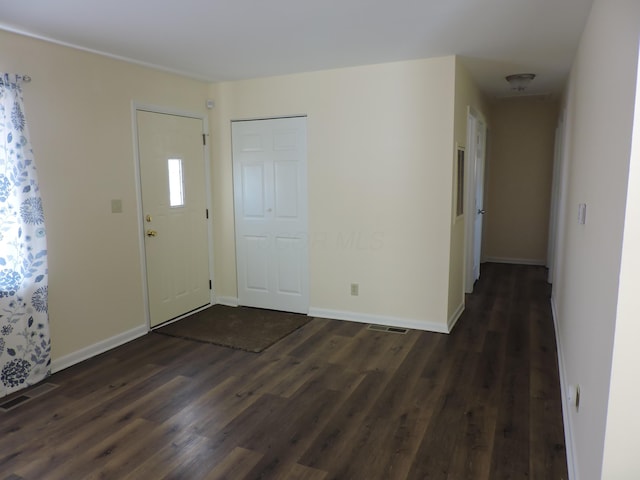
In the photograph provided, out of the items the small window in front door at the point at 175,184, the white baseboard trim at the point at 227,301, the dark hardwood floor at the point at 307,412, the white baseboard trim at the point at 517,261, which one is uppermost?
the small window in front door at the point at 175,184

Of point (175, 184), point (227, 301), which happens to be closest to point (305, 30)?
point (175, 184)

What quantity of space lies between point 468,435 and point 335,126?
2930 mm

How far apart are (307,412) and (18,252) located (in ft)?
7.33

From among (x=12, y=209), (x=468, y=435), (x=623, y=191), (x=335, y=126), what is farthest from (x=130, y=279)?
(x=623, y=191)

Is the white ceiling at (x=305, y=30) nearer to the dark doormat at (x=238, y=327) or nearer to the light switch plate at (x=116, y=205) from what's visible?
the light switch plate at (x=116, y=205)

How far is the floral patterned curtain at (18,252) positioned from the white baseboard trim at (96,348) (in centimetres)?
23

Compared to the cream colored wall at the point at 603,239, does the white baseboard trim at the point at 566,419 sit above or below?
below

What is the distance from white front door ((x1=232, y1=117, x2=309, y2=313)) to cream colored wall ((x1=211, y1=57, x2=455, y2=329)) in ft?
0.40

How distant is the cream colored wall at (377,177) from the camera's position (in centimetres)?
399

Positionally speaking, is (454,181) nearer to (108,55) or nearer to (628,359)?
(628,359)

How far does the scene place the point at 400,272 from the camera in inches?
168

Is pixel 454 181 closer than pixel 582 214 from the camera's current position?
No

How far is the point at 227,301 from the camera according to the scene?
16.9 ft

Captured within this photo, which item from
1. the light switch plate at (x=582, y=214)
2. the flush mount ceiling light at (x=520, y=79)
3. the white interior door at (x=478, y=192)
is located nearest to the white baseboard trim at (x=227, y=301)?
the white interior door at (x=478, y=192)
